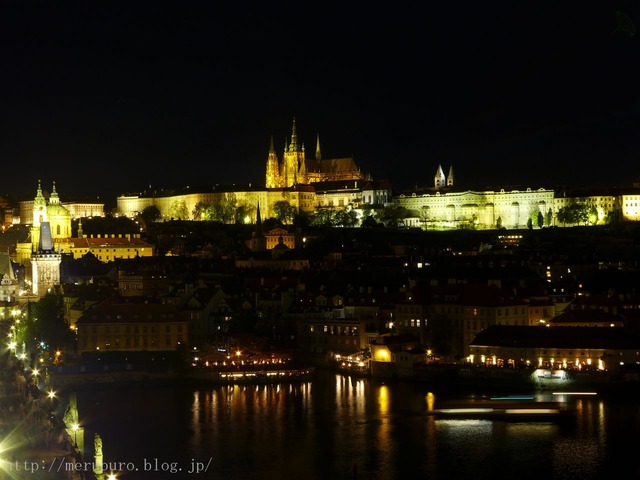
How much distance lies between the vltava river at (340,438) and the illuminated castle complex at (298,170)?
41813 millimetres

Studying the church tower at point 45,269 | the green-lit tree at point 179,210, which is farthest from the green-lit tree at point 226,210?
the church tower at point 45,269

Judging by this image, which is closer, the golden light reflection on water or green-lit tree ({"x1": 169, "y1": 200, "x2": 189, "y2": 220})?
the golden light reflection on water

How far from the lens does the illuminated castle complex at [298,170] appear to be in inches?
2292

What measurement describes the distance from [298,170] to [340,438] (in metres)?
45.3

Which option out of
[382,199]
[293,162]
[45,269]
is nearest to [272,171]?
[293,162]

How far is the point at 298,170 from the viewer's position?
58344 millimetres

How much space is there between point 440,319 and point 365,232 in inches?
943

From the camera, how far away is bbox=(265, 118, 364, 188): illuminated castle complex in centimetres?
5822

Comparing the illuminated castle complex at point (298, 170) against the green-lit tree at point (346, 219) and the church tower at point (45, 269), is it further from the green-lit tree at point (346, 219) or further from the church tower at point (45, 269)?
the church tower at point (45, 269)

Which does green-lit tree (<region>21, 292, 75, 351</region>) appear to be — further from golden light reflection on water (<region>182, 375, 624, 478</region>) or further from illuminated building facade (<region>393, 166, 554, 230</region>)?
illuminated building facade (<region>393, 166, 554, 230</region>)

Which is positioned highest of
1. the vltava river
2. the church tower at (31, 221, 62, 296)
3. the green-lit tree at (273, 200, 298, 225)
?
the green-lit tree at (273, 200, 298, 225)

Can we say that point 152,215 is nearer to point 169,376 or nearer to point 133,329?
point 133,329

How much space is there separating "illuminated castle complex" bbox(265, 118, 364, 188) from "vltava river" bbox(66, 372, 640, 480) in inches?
1646

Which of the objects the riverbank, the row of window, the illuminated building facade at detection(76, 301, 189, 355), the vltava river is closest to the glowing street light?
the vltava river
